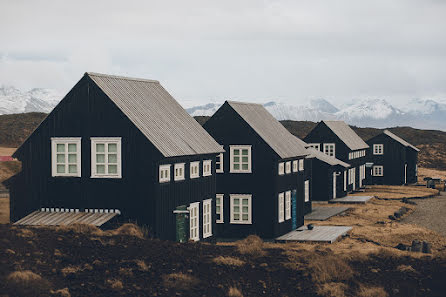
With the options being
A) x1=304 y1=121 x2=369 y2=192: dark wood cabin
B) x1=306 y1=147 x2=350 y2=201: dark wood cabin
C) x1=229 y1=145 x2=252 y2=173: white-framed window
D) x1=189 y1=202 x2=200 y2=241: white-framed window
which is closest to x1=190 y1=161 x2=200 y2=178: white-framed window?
x1=189 y1=202 x2=200 y2=241: white-framed window

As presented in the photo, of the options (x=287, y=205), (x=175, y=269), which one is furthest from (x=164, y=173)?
(x=287, y=205)

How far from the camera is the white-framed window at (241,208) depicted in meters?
41.5

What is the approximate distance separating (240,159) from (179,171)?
32.3ft

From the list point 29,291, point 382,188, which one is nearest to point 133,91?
point 29,291

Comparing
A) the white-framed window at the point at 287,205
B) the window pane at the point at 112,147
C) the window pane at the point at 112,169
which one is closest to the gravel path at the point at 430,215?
the white-framed window at the point at 287,205

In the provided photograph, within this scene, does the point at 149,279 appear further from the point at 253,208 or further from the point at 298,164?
the point at 298,164

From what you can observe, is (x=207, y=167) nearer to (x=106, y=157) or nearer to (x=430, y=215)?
(x=106, y=157)

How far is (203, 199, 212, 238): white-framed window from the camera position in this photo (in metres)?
35.5

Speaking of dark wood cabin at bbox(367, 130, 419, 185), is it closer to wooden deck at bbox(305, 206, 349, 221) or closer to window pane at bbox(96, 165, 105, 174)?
wooden deck at bbox(305, 206, 349, 221)

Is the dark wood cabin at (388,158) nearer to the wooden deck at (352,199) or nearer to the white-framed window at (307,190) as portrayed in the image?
the wooden deck at (352,199)

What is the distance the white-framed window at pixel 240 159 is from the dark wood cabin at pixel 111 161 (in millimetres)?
7215

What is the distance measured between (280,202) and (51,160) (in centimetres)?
1485

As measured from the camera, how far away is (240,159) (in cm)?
4172

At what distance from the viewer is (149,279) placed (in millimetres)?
24531
